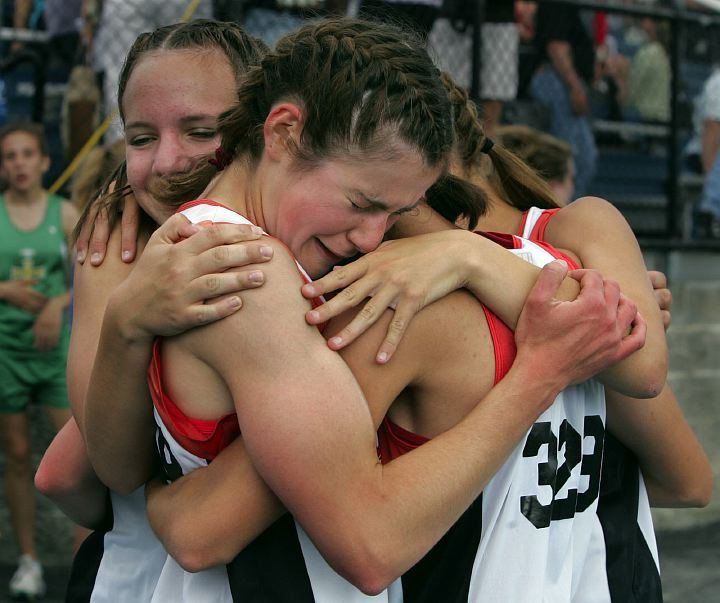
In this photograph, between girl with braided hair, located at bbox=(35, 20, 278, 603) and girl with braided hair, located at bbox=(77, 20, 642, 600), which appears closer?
girl with braided hair, located at bbox=(77, 20, 642, 600)

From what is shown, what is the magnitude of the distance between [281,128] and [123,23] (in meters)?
4.32

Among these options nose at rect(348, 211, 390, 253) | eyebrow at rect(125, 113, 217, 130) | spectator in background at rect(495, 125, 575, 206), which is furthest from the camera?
spectator in background at rect(495, 125, 575, 206)

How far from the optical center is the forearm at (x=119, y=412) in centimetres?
178

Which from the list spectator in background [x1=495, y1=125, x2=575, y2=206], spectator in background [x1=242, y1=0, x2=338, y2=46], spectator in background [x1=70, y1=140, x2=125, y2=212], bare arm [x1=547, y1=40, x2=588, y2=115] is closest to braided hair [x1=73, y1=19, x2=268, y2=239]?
spectator in background [x1=495, y1=125, x2=575, y2=206]

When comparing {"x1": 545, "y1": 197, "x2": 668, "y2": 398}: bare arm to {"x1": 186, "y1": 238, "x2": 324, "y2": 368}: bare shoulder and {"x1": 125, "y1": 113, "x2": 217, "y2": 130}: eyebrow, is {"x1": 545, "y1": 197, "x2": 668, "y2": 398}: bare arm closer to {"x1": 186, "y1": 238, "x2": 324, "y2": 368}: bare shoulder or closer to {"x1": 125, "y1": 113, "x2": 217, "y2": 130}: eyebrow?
Result: {"x1": 186, "y1": 238, "x2": 324, "y2": 368}: bare shoulder

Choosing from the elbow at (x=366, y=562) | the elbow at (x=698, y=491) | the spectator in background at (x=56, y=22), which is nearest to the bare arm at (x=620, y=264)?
the elbow at (x=698, y=491)

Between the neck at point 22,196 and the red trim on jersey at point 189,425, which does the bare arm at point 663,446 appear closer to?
the red trim on jersey at point 189,425

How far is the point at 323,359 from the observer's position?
1.64 metres

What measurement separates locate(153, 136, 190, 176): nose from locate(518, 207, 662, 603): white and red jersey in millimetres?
720

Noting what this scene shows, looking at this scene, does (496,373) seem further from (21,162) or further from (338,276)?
(21,162)

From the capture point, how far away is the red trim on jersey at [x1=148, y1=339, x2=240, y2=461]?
5.64 feet

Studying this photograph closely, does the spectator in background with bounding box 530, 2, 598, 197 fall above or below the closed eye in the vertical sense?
below

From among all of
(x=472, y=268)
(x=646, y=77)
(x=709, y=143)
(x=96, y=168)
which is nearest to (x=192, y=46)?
(x=472, y=268)

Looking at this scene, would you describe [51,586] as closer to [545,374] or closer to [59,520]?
[59,520]
